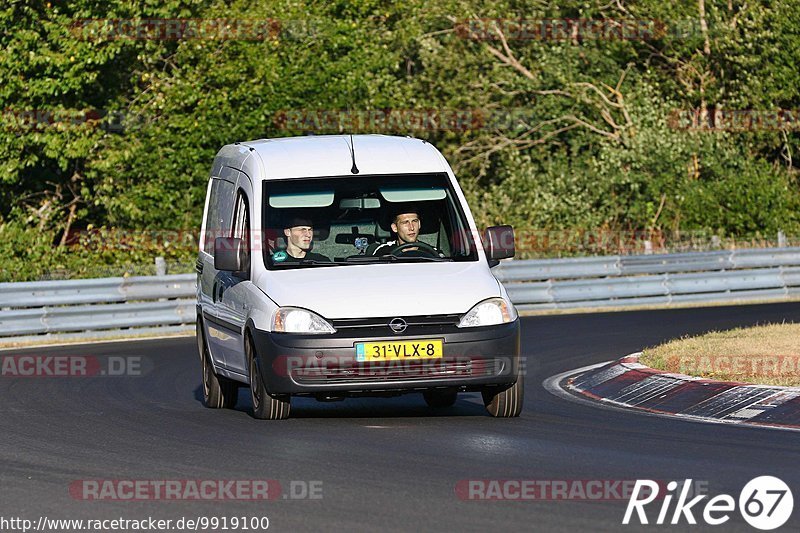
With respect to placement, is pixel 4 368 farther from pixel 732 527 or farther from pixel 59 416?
pixel 732 527

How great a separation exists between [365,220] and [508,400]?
1.84 meters

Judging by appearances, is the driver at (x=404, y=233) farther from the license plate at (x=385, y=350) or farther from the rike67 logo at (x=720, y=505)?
the rike67 logo at (x=720, y=505)

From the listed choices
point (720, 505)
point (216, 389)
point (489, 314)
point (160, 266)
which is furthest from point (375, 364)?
point (160, 266)

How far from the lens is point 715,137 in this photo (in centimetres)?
3797

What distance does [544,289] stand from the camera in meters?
27.5

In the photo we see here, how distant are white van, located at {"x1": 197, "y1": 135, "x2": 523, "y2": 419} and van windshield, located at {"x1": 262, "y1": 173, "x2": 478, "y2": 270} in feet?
0.04

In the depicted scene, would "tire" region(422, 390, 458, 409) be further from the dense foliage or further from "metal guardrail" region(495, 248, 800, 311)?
the dense foliage

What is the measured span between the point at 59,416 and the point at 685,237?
948 inches

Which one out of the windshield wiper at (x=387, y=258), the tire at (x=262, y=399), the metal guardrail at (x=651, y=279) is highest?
Answer: the windshield wiper at (x=387, y=258)

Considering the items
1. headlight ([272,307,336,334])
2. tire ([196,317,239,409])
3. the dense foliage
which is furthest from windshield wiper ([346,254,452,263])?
the dense foliage

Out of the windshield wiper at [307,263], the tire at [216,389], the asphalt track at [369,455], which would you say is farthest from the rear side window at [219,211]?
the asphalt track at [369,455]

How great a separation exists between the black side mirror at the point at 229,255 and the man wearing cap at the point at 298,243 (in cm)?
28

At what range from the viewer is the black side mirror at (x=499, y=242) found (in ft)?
40.1

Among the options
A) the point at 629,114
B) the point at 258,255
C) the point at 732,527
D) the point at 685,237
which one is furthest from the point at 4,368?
the point at 629,114
